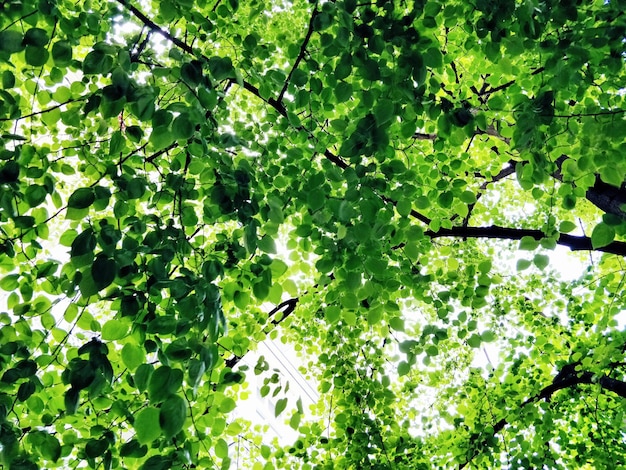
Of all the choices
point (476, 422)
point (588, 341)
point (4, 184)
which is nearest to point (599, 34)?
point (4, 184)

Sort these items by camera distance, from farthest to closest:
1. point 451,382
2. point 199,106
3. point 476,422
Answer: point 451,382 < point 476,422 < point 199,106

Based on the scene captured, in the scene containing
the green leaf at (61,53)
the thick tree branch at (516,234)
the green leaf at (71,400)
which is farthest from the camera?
the thick tree branch at (516,234)

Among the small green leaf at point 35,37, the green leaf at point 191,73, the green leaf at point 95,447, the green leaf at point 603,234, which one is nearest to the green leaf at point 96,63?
the small green leaf at point 35,37

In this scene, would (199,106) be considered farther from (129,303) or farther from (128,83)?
(129,303)

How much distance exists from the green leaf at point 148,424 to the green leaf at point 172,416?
0.03 meters

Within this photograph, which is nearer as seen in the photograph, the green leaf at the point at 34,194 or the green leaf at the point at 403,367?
the green leaf at the point at 34,194

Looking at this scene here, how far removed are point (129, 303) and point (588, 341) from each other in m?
6.64

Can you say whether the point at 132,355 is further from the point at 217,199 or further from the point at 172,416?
the point at 217,199

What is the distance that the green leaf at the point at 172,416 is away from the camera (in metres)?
1.21

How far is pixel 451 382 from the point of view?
7.63 m

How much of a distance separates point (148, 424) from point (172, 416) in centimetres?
11

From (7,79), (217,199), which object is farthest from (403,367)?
(7,79)

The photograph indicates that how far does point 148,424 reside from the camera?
1.27 metres

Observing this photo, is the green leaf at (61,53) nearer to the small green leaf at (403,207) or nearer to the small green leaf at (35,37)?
the small green leaf at (35,37)
